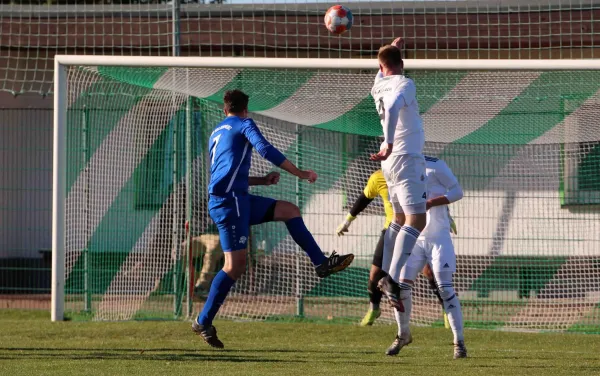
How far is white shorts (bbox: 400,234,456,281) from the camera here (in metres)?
9.88

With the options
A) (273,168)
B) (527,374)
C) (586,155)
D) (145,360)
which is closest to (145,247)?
(273,168)

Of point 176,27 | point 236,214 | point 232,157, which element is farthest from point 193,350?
point 176,27

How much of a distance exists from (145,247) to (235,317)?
4.29ft

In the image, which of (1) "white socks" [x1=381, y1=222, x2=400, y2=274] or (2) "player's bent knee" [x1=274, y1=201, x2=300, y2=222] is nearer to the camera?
(1) "white socks" [x1=381, y1=222, x2=400, y2=274]

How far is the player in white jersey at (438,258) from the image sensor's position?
9.79 metres

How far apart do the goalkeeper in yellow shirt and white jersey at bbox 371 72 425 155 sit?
8.32 ft

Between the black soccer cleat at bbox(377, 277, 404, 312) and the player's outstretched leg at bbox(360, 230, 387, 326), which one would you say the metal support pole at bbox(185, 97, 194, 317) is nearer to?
the player's outstretched leg at bbox(360, 230, 387, 326)

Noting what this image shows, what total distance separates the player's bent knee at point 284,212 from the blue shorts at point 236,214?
8cm

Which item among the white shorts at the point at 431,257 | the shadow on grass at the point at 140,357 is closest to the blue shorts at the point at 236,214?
the shadow on grass at the point at 140,357

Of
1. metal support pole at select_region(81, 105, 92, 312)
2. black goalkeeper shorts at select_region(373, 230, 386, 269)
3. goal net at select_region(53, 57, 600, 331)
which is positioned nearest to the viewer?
black goalkeeper shorts at select_region(373, 230, 386, 269)

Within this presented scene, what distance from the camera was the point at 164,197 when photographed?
545 inches

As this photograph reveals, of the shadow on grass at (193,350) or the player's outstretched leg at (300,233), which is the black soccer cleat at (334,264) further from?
the shadow on grass at (193,350)

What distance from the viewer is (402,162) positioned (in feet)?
29.3

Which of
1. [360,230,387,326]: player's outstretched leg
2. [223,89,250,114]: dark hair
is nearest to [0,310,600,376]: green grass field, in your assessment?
[360,230,387,326]: player's outstretched leg
